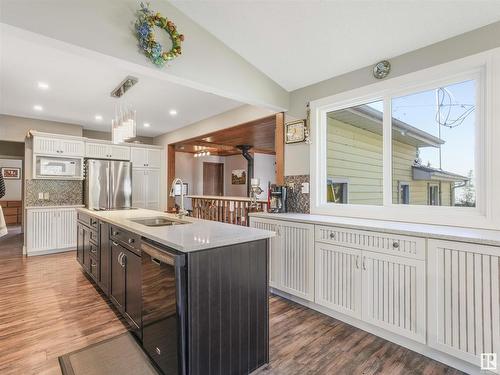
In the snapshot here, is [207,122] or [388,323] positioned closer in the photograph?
[388,323]

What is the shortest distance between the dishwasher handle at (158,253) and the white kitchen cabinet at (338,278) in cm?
154

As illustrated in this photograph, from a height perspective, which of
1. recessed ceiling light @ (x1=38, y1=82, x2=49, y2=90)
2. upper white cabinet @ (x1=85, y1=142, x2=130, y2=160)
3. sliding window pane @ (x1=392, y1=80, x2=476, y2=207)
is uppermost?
recessed ceiling light @ (x1=38, y1=82, x2=49, y2=90)

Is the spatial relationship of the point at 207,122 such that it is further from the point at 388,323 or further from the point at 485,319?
the point at 485,319

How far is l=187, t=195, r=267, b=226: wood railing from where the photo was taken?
445 cm

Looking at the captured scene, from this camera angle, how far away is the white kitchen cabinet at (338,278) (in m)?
2.39

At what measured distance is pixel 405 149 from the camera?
2.71m

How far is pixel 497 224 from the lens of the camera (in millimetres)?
2035

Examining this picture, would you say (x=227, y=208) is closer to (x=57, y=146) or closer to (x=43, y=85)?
(x=43, y=85)

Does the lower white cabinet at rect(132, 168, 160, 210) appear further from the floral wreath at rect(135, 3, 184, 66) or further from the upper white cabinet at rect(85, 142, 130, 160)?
the floral wreath at rect(135, 3, 184, 66)

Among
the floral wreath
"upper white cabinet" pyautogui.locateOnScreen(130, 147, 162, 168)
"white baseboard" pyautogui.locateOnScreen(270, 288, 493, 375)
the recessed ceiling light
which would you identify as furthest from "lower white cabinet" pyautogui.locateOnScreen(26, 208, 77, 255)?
"white baseboard" pyautogui.locateOnScreen(270, 288, 493, 375)

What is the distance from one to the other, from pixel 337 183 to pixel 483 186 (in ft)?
4.60

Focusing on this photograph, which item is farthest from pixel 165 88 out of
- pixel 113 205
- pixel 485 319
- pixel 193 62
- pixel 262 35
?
pixel 485 319

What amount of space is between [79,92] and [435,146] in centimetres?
446

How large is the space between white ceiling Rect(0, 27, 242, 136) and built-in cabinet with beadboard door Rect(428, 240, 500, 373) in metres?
2.88
